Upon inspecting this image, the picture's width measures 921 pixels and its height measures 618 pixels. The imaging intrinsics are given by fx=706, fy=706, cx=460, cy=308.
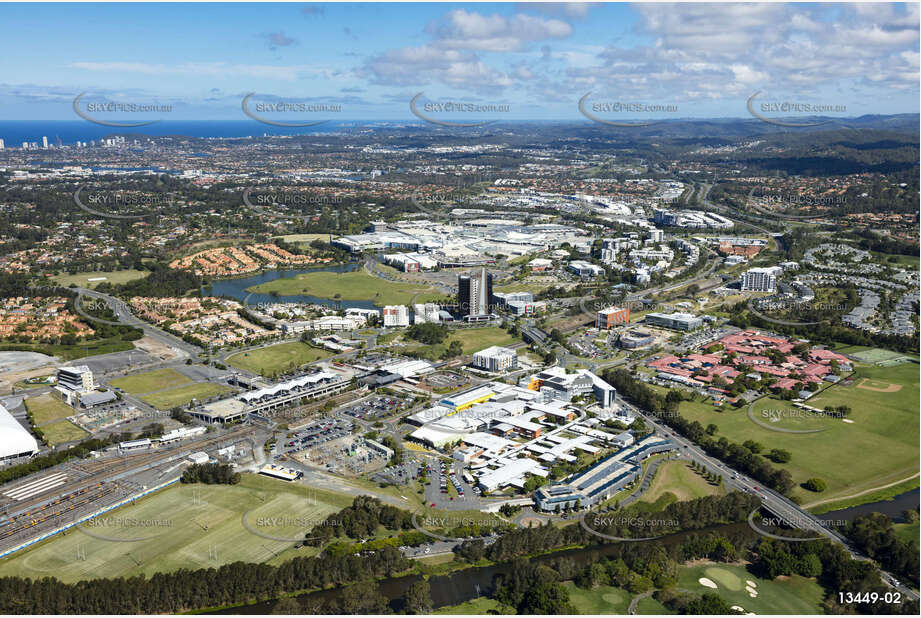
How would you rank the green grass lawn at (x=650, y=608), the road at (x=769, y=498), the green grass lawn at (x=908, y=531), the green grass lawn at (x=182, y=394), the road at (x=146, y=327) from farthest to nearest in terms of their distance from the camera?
the road at (x=146, y=327) → the green grass lawn at (x=182, y=394) → the green grass lawn at (x=908, y=531) → the road at (x=769, y=498) → the green grass lawn at (x=650, y=608)

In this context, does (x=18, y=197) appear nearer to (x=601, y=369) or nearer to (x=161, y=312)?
(x=161, y=312)

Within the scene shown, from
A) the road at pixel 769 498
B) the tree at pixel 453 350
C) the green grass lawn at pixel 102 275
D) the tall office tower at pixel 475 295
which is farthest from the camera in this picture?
the green grass lawn at pixel 102 275

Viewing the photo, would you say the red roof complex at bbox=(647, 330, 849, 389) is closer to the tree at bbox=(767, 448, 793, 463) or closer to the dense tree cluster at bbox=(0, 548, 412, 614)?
the tree at bbox=(767, 448, 793, 463)

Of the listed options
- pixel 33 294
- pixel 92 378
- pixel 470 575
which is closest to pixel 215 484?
pixel 470 575

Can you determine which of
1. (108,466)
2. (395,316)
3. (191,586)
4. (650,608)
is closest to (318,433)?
(108,466)

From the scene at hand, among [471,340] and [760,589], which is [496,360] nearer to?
[471,340]

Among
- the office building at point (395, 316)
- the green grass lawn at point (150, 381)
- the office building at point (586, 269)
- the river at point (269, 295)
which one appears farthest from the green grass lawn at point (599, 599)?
the office building at point (586, 269)

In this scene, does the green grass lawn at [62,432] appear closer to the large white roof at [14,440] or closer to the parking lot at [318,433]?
the large white roof at [14,440]
